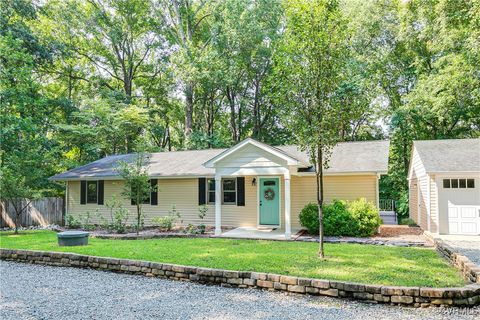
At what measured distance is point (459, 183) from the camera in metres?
12.5

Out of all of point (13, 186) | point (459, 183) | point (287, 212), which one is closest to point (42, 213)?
point (13, 186)

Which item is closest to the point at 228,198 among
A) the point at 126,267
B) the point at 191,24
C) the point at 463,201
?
the point at 126,267

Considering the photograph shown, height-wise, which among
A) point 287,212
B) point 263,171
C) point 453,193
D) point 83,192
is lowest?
point 287,212

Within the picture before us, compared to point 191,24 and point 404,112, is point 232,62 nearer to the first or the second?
point 191,24

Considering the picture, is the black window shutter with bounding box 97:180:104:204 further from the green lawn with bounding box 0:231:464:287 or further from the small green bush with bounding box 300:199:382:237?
the small green bush with bounding box 300:199:382:237

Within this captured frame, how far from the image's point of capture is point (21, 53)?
58.5 feet

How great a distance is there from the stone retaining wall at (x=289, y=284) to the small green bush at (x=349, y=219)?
6.32 m

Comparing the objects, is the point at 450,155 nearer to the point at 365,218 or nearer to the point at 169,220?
the point at 365,218

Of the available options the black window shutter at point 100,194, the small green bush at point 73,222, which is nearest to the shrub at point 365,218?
the black window shutter at point 100,194

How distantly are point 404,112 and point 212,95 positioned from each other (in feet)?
47.1

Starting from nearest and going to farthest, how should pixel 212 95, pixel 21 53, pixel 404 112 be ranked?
pixel 21 53
pixel 404 112
pixel 212 95

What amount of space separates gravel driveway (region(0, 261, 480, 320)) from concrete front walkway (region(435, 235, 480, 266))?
4.16m

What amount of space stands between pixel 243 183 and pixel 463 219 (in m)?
8.01

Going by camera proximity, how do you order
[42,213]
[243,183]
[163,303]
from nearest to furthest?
[163,303] → [243,183] → [42,213]
